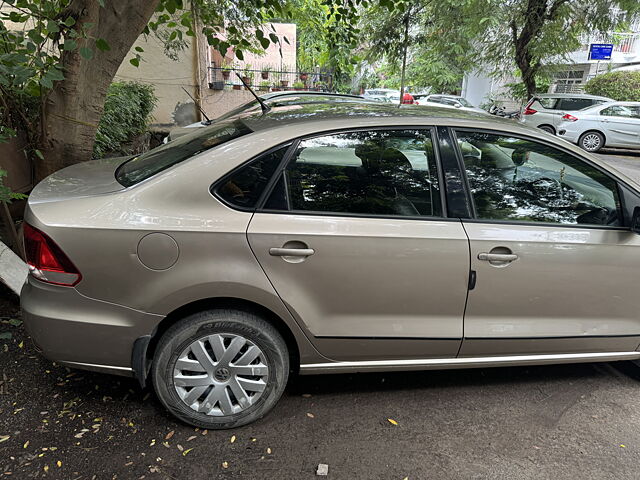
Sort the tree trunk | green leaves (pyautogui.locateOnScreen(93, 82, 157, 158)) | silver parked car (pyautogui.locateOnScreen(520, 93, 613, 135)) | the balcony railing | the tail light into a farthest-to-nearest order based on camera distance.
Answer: silver parked car (pyautogui.locateOnScreen(520, 93, 613, 135))
the balcony railing
green leaves (pyautogui.locateOnScreen(93, 82, 157, 158))
the tree trunk
the tail light

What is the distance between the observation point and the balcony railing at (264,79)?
12.6 meters

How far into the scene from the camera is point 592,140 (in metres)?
13.9

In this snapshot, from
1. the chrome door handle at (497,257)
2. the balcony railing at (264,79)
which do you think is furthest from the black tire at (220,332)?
the balcony railing at (264,79)

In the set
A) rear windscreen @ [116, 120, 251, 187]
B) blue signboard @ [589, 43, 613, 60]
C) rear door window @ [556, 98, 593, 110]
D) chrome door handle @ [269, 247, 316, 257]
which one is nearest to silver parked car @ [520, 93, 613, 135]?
rear door window @ [556, 98, 593, 110]

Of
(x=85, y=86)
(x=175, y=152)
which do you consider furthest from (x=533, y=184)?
(x=85, y=86)

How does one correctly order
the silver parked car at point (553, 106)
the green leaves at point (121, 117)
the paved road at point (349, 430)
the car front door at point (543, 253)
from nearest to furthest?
the paved road at point (349, 430) → the car front door at point (543, 253) → the green leaves at point (121, 117) → the silver parked car at point (553, 106)

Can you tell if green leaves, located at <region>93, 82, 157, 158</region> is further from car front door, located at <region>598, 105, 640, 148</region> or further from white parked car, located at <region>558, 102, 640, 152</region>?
car front door, located at <region>598, 105, 640, 148</region>

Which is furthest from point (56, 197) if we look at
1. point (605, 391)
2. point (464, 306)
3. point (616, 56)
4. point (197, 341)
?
point (616, 56)

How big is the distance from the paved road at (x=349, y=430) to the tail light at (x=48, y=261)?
0.83 metres

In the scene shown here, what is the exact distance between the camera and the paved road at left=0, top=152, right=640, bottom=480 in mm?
2197

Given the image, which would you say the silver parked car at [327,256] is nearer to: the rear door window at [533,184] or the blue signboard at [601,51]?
the rear door window at [533,184]

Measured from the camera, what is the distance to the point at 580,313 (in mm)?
2602

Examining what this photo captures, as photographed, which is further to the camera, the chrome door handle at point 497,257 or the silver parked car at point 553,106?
the silver parked car at point 553,106

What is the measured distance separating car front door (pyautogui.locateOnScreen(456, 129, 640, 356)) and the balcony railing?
11.0 m
